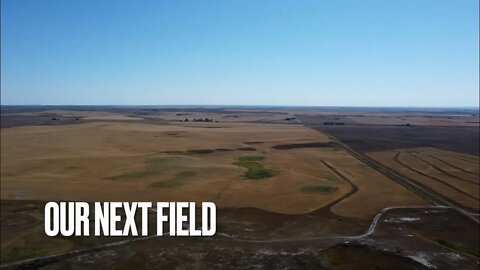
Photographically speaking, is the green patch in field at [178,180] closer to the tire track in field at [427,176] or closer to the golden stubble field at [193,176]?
the golden stubble field at [193,176]

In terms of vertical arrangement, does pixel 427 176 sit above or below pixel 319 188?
above

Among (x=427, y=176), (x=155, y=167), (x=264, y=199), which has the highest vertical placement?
(x=155, y=167)

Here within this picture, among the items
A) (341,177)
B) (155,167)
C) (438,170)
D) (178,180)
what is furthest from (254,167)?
(438,170)

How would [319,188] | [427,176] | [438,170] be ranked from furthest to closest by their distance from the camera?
[438,170] < [427,176] < [319,188]

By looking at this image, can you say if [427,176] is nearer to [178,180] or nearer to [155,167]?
[178,180]

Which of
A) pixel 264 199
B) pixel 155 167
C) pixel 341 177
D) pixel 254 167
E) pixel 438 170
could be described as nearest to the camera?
pixel 264 199

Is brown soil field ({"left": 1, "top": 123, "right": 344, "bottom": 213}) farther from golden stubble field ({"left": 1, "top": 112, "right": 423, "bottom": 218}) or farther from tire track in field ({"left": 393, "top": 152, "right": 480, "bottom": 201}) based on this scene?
tire track in field ({"left": 393, "top": 152, "right": 480, "bottom": 201})

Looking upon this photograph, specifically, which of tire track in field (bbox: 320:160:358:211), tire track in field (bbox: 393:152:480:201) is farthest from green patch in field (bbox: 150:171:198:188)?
tire track in field (bbox: 393:152:480:201)
